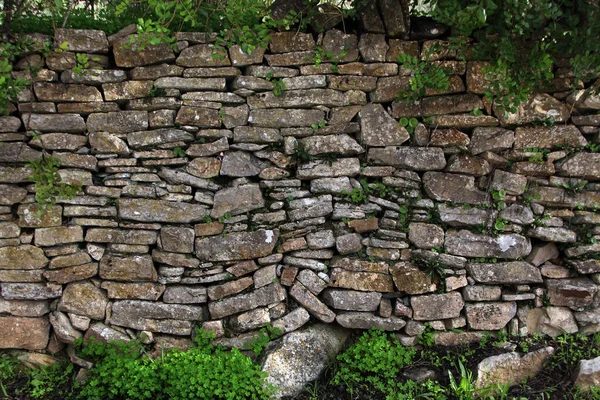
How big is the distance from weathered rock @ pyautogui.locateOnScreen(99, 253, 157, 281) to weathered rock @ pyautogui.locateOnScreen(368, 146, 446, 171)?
1.87m

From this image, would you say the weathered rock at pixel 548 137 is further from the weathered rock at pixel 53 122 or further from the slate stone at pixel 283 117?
the weathered rock at pixel 53 122

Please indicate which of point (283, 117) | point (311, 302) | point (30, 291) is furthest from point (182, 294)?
point (283, 117)

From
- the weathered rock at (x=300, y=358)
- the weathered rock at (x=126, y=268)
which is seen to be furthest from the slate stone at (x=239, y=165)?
the weathered rock at (x=300, y=358)

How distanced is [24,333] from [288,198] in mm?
2155

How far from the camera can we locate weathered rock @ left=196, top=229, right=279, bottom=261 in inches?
144

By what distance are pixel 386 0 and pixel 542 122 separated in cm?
145

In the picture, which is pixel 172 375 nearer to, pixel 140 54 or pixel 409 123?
pixel 140 54

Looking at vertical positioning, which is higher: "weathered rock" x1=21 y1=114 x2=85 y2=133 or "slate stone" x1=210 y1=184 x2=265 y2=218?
"weathered rock" x1=21 y1=114 x2=85 y2=133

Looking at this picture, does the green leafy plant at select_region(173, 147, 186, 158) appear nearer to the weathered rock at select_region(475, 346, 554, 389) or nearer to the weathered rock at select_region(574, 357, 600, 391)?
the weathered rock at select_region(475, 346, 554, 389)

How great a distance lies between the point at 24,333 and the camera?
143 inches

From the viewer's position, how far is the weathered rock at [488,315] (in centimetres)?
375

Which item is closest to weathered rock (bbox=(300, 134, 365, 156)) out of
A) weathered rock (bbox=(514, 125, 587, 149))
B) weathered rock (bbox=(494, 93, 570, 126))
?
weathered rock (bbox=(494, 93, 570, 126))

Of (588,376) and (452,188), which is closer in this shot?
(588,376)

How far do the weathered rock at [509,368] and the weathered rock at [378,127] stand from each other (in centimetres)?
173
